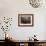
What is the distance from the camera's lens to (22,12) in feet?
15.2

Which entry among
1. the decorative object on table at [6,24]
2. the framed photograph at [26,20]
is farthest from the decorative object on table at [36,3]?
the decorative object on table at [6,24]

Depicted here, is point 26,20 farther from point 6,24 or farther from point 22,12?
point 6,24

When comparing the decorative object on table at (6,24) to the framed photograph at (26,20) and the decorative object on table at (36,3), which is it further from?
the decorative object on table at (36,3)

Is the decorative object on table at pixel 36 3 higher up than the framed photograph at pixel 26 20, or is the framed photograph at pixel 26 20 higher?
the decorative object on table at pixel 36 3

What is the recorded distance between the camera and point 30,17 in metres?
4.62

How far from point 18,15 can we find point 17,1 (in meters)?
0.51

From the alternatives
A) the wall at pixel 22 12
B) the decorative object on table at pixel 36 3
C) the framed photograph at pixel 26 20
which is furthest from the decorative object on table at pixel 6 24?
the decorative object on table at pixel 36 3

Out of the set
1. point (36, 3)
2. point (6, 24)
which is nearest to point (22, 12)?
point (36, 3)

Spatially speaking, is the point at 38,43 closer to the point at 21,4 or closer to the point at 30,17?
the point at 30,17

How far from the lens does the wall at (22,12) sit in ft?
15.1

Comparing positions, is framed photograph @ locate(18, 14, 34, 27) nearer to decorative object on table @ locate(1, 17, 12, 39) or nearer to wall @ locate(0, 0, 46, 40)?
wall @ locate(0, 0, 46, 40)

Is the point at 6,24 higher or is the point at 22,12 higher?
the point at 22,12

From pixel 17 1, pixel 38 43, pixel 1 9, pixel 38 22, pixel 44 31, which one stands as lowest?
pixel 38 43

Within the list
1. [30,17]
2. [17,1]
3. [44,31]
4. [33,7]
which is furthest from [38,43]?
[17,1]
